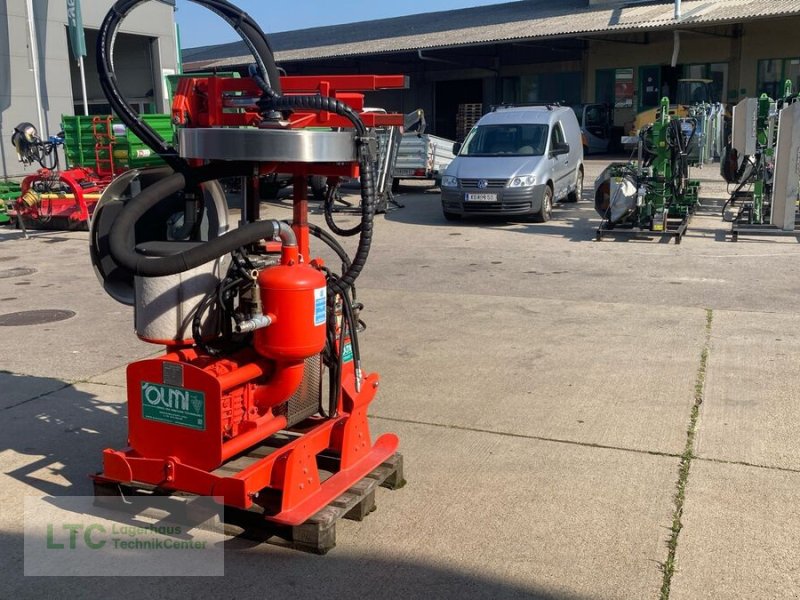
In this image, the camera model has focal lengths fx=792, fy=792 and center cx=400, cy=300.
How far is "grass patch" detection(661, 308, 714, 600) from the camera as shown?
3302 mm

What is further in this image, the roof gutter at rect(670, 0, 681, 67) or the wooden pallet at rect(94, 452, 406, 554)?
the roof gutter at rect(670, 0, 681, 67)

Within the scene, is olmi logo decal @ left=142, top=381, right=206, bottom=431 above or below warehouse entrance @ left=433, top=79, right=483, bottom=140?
below

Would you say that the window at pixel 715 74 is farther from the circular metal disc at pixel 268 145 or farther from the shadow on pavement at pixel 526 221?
the circular metal disc at pixel 268 145

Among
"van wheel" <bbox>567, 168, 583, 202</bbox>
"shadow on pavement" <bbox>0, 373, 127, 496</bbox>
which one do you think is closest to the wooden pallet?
"shadow on pavement" <bbox>0, 373, 127, 496</bbox>

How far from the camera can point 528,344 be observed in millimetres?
6637

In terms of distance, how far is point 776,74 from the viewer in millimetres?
29156

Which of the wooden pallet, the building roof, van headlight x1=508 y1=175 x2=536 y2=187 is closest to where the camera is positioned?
the wooden pallet

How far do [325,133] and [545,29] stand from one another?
1159 inches

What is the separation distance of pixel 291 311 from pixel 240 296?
297 mm

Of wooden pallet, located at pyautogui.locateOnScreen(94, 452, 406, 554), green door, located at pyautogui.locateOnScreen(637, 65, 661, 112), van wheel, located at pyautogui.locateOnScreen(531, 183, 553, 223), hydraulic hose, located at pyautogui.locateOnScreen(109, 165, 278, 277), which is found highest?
green door, located at pyautogui.locateOnScreen(637, 65, 661, 112)

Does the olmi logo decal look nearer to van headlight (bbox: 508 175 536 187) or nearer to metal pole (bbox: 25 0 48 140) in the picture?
van headlight (bbox: 508 175 536 187)

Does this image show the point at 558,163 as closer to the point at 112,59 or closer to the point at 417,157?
the point at 417,157

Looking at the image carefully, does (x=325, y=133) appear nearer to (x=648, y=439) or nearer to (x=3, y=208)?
(x=648, y=439)

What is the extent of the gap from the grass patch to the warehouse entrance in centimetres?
3340
